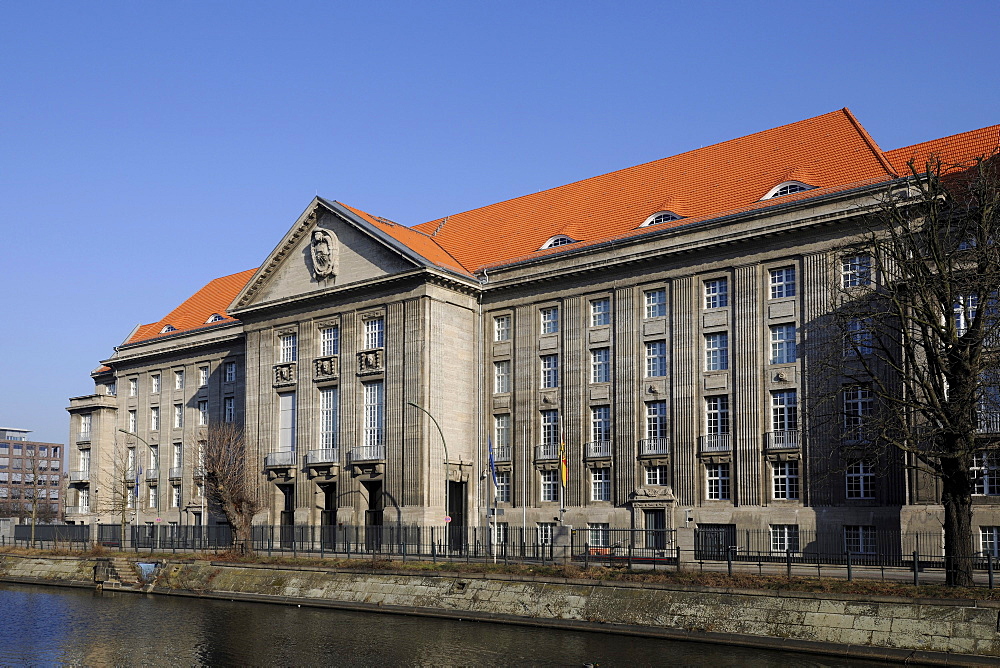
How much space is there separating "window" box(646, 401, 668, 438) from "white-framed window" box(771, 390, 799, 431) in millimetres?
5560

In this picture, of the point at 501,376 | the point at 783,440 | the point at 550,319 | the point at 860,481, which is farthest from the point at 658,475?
the point at 501,376

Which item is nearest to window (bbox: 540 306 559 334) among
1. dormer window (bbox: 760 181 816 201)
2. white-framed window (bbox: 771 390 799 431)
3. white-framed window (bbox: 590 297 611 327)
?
white-framed window (bbox: 590 297 611 327)

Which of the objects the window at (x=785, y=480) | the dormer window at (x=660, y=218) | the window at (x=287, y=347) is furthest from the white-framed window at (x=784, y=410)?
the window at (x=287, y=347)

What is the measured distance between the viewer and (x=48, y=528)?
2712 inches

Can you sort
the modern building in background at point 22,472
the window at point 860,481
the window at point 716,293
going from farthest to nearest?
the modern building in background at point 22,472, the window at point 716,293, the window at point 860,481

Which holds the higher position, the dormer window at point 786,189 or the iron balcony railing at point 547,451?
the dormer window at point 786,189

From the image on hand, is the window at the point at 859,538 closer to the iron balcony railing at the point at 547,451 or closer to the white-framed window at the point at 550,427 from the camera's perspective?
the iron balcony railing at the point at 547,451

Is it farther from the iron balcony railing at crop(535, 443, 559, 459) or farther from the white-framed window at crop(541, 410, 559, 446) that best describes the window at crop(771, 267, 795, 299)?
the iron balcony railing at crop(535, 443, 559, 459)

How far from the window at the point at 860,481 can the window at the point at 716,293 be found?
9711 millimetres

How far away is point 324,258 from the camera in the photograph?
202 ft

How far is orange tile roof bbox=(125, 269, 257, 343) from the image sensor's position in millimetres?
79312

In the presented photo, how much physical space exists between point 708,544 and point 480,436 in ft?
62.4

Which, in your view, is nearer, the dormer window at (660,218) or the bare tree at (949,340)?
the bare tree at (949,340)

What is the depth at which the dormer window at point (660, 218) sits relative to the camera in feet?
176
